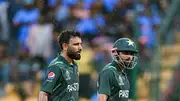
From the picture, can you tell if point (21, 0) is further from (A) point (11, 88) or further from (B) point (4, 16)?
(A) point (11, 88)

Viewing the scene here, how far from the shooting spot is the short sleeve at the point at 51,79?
326 inches

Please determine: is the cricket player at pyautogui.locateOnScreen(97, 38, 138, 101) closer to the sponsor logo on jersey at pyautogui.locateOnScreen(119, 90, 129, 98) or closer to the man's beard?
the sponsor logo on jersey at pyautogui.locateOnScreen(119, 90, 129, 98)

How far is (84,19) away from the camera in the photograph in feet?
47.3

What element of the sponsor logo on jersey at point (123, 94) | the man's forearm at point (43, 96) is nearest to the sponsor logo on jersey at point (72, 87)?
the man's forearm at point (43, 96)

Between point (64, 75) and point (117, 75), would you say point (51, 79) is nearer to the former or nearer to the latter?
point (64, 75)

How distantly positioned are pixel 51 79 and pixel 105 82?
67 centimetres

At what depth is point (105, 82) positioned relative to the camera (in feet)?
26.7

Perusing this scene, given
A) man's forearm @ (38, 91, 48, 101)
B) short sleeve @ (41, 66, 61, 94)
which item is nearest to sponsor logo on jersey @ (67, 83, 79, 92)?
→ short sleeve @ (41, 66, 61, 94)

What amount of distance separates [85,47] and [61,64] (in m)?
5.65

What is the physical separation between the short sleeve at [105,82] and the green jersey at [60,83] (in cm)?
39

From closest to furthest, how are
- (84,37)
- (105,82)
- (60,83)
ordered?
1. (105,82)
2. (60,83)
3. (84,37)

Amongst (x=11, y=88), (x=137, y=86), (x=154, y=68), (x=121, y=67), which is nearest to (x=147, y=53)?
(x=137, y=86)

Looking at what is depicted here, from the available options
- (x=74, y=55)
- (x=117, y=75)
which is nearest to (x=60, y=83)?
(x=74, y=55)

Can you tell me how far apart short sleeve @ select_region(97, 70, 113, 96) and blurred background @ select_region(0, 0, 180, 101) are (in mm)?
3787
